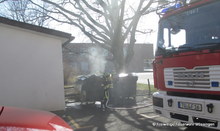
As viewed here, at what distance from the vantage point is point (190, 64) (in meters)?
4.72

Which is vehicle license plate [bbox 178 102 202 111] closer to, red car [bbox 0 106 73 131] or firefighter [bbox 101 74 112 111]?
red car [bbox 0 106 73 131]

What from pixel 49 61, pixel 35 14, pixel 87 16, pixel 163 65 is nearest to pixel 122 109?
pixel 49 61

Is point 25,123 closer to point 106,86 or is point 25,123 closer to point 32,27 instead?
point 32,27

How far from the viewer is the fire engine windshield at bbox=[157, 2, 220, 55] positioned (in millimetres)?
4527

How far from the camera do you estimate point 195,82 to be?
15.4 ft

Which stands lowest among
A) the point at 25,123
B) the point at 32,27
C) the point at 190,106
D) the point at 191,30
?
the point at 190,106

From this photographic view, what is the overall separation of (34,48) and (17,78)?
4.16ft

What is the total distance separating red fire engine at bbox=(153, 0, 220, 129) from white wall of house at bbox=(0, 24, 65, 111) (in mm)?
4647

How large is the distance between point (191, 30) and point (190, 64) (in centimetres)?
80

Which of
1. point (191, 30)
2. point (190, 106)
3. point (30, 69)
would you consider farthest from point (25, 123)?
point (30, 69)

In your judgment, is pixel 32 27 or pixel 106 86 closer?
pixel 32 27

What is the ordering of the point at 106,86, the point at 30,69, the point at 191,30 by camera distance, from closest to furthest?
1. the point at 191,30
2. the point at 30,69
3. the point at 106,86

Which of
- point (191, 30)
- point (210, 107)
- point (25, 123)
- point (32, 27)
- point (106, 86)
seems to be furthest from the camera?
point (106, 86)

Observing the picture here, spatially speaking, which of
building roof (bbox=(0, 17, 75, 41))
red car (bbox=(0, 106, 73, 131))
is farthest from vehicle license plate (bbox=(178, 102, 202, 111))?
building roof (bbox=(0, 17, 75, 41))
